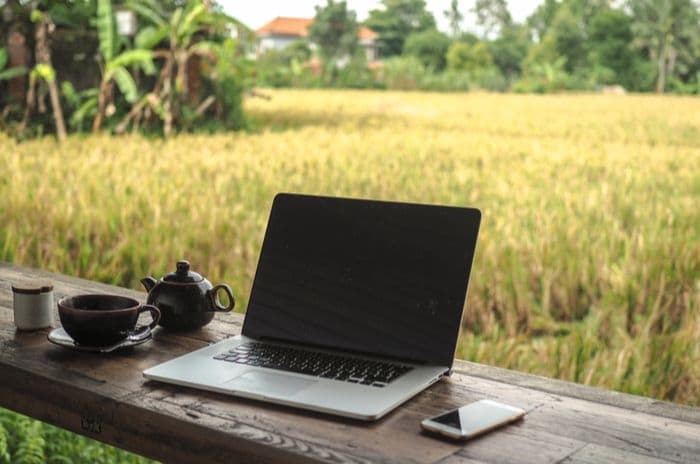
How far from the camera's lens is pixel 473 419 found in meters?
0.89

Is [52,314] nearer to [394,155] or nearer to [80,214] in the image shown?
[80,214]

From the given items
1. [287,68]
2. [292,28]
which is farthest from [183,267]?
[287,68]

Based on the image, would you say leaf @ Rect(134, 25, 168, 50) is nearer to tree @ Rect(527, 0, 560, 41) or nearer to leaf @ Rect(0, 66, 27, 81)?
leaf @ Rect(0, 66, 27, 81)

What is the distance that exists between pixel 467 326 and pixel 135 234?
47.2 inches

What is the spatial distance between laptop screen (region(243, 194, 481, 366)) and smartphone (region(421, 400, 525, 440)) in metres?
0.13

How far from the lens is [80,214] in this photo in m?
3.26

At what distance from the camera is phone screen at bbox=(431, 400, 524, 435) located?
88 cm

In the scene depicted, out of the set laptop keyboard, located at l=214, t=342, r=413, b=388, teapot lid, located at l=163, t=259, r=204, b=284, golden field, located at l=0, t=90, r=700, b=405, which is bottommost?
golden field, located at l=0, t=90, r=700, b=405

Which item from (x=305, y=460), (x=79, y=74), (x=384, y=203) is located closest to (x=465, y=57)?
(x=79, y=74)

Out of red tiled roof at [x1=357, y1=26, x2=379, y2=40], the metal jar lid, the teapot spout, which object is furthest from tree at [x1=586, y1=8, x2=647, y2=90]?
the metal jar lid

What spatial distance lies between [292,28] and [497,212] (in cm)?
434

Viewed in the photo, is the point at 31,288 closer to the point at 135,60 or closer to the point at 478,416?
the point at 478,416

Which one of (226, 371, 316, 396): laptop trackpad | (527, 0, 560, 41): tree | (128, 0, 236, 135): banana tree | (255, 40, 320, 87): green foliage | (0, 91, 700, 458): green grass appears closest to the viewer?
(226, 371, 316, 396): laptop trackpad

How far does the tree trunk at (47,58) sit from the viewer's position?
5.81 metres
